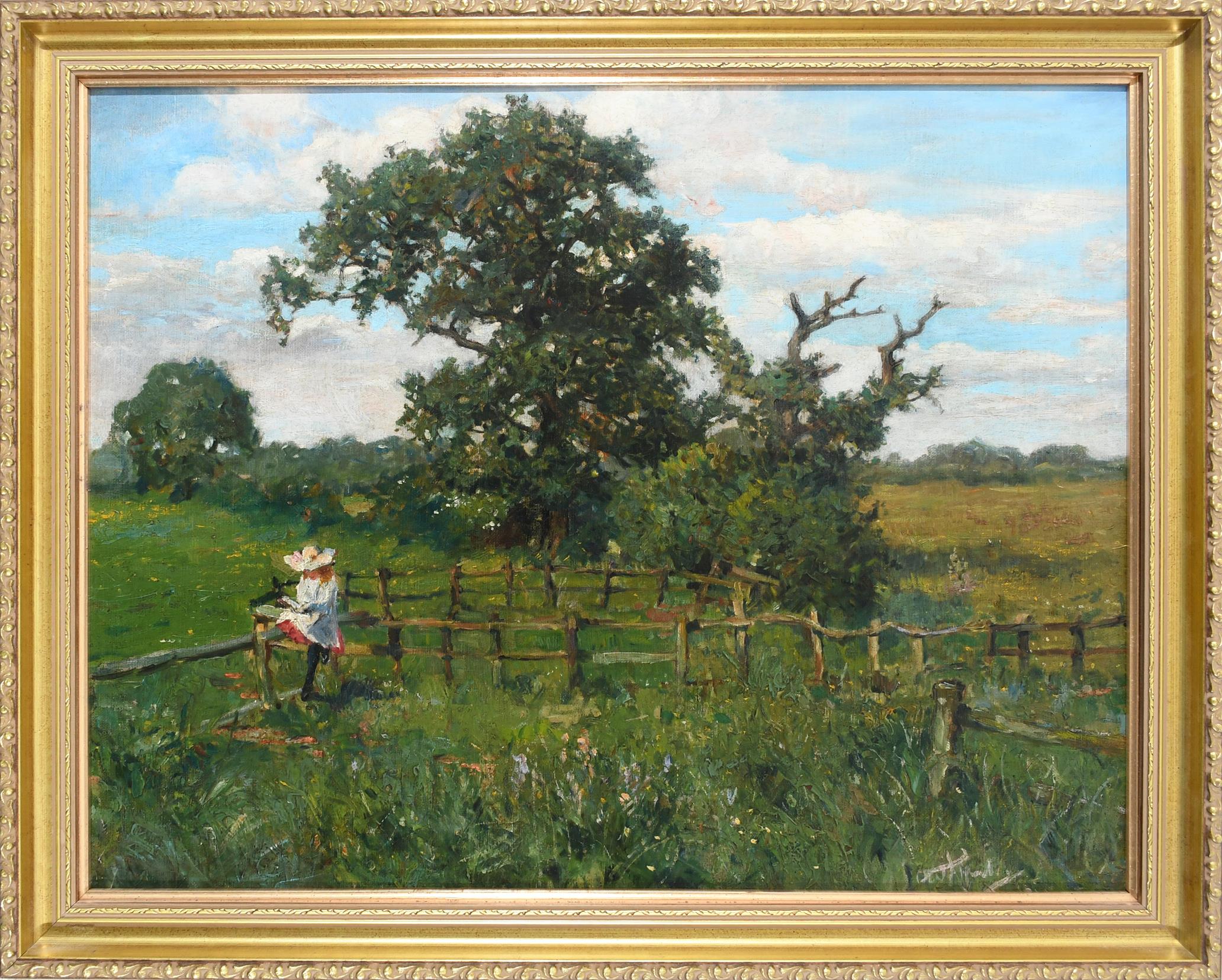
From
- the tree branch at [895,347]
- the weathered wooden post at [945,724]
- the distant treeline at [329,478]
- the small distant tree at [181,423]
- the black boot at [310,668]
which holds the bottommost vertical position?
the weathered wooden post at [945,724]

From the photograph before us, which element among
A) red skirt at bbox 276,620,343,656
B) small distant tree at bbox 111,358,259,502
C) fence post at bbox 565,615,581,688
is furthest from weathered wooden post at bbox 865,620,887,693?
small distant tree at bbox 111,358,259,502

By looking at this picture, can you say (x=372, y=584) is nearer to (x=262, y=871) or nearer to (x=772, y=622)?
(x=262, y=871)

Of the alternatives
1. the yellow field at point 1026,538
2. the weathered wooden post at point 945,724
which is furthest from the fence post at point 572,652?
the weathered wooden post at point 945,724

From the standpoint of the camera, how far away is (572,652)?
3689 mm

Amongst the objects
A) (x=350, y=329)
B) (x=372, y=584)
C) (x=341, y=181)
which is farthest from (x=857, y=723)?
Answer: (x=341, y=181)

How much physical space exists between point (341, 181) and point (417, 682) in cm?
274

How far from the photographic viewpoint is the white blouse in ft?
12.0

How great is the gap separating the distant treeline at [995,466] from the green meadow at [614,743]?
0.21ft

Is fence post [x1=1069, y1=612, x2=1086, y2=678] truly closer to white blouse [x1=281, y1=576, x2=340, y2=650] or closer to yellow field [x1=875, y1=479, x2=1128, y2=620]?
yellow field [x1=875, y1=479, x2=1128, y2=620]

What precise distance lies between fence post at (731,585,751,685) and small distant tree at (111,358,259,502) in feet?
8.92

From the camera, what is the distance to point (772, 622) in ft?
12.1

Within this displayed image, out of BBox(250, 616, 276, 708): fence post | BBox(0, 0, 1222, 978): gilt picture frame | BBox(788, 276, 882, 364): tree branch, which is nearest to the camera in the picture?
BBox(0, 0, 1222, 978): gilt picture frame

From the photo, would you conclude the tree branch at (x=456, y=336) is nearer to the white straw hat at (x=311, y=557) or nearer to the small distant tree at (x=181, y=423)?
the small distant tree at (x=181, y=423)

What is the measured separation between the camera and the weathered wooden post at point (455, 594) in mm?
3660
